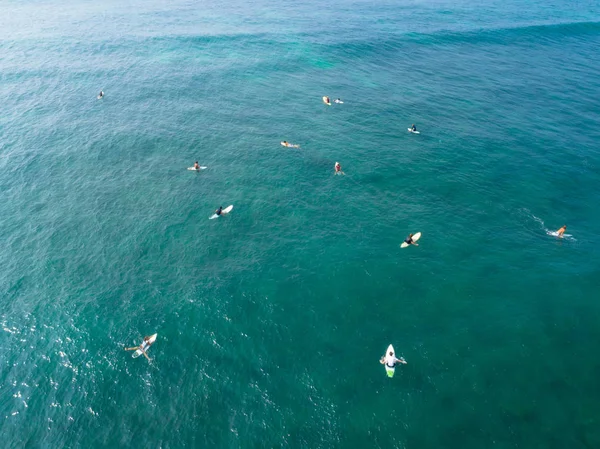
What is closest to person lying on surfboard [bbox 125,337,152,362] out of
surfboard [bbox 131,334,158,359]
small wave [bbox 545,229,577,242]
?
surfboard [bbox 131,334,158,359]

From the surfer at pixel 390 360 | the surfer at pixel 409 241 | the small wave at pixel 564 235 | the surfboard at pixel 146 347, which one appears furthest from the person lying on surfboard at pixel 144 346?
the small wave at pixel 564 235

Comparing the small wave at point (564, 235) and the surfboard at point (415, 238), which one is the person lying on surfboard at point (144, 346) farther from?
the small wave at point (564, 235)

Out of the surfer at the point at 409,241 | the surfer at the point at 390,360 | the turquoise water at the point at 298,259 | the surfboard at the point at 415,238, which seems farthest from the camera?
the surfboard at the point at 415,238

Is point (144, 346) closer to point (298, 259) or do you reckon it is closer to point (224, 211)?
point (298, 259)

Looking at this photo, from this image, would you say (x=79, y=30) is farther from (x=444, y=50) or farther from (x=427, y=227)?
→ (x=427, y=227)

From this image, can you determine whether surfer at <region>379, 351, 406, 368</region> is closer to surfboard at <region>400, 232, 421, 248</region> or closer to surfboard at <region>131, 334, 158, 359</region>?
→ surfboard at <region>400, 232, 421, 248</region>

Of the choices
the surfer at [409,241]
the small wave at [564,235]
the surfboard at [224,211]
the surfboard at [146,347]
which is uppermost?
the surfboard at [224,211]
